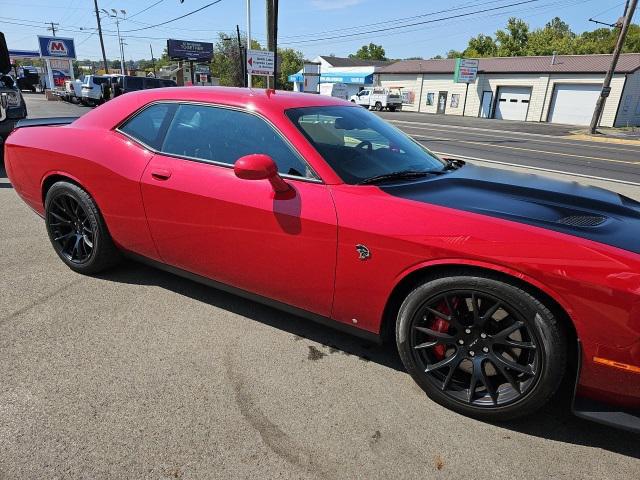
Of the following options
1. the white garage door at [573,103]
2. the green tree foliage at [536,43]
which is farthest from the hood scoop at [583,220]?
the green tree foliage at [536,43]

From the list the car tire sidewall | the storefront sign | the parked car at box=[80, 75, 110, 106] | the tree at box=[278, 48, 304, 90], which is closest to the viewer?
the car tire sidewall

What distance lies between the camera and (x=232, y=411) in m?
2.31

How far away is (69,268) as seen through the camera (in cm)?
390

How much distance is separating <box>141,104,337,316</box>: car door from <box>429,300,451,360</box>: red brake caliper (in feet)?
1.89

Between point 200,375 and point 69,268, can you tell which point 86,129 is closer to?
point 69,268

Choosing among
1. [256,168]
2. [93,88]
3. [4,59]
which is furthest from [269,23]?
[93,88]

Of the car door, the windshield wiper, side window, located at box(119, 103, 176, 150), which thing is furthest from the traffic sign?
the windshield wiper

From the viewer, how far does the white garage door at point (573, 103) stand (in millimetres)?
36188

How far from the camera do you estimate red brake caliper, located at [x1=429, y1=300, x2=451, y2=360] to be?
2309mm

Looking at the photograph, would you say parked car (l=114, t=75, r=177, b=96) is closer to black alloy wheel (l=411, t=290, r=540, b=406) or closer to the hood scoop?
black alloy wheel (l=411, t=290, r=540, b=406)

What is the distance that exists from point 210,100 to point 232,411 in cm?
198

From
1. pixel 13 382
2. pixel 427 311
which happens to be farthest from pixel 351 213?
pixel 13 382

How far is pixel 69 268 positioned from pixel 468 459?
343 cm

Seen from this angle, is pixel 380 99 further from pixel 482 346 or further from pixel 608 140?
pixel 482 346
